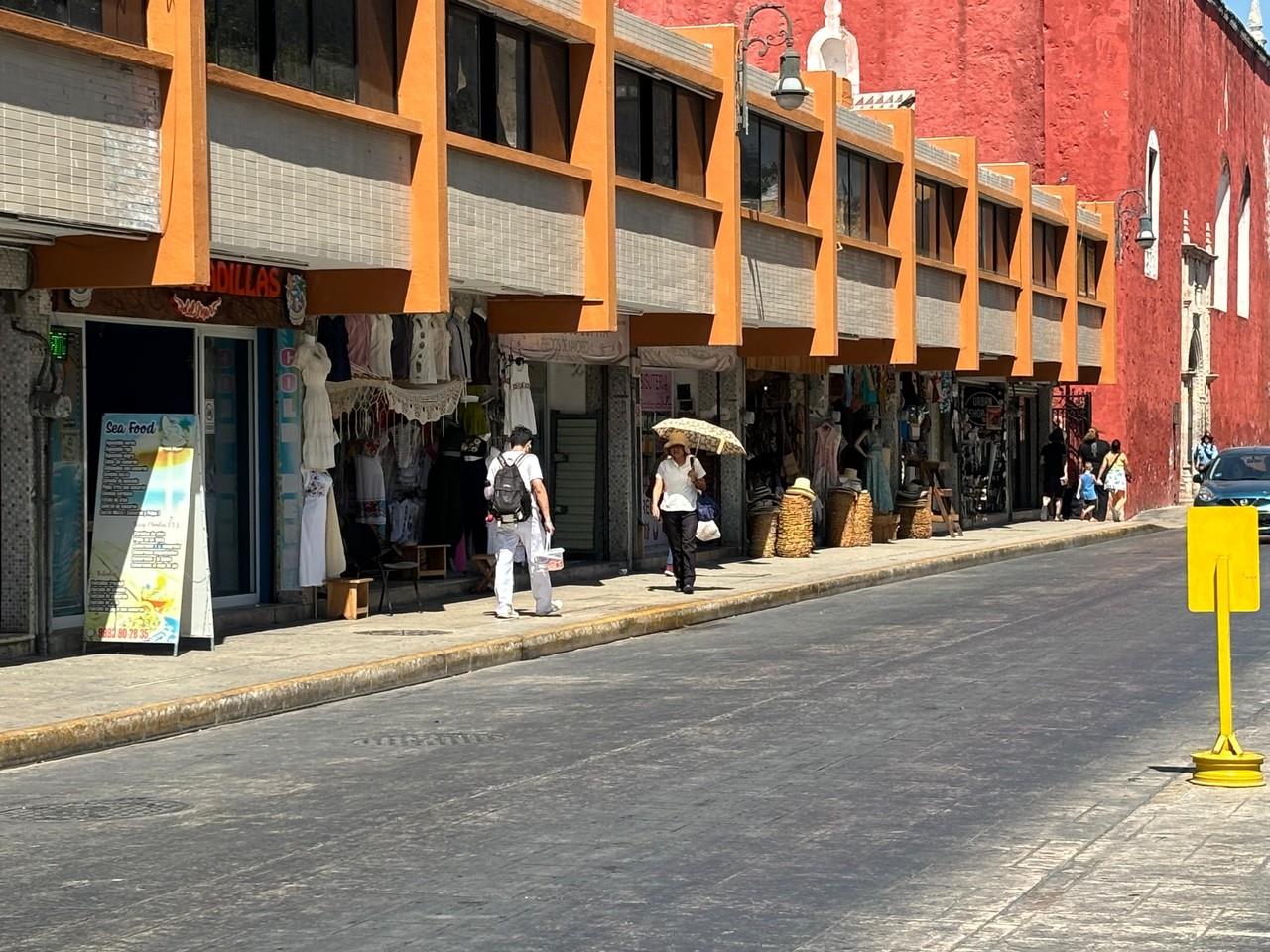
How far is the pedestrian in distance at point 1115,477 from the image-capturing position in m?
46.5

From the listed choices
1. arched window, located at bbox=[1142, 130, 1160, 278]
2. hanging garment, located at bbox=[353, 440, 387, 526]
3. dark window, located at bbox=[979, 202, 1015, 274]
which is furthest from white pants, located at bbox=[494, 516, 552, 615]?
arched window, located at bbox=[1142, 130, 1160, 278]

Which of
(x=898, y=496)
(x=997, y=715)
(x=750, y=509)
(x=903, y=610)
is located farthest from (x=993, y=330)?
(x=997, y=715)

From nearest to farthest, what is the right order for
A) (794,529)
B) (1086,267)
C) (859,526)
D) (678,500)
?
(678,500), (794,529), (859,526), (1086,267)

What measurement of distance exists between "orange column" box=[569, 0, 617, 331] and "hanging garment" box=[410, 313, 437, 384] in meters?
2.03

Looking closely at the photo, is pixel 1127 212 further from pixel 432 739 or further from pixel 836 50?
pixel 432 739

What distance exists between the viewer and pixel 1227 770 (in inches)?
404

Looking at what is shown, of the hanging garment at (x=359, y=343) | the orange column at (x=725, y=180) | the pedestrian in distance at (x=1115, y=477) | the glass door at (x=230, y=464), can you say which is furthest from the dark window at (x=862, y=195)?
the glass door at (x=230, y=464)

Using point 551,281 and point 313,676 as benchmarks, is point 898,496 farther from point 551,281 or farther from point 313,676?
point 313,676

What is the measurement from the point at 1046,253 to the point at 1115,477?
209 inches

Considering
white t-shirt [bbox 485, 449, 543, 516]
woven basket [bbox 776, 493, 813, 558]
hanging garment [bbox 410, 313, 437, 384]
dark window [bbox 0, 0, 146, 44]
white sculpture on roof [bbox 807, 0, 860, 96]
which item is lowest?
woven basket [bbox 776, 493, 813, 558]

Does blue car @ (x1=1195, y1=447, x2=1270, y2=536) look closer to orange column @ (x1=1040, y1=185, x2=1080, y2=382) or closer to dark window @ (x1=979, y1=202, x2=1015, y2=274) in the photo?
dark window @ (x1=979, y1=202, x2=1015, y2=274)

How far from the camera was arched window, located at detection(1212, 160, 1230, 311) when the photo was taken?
65.6 m

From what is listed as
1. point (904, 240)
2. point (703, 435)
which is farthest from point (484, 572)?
point (904, 240)

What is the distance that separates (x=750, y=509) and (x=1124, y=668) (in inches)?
644
